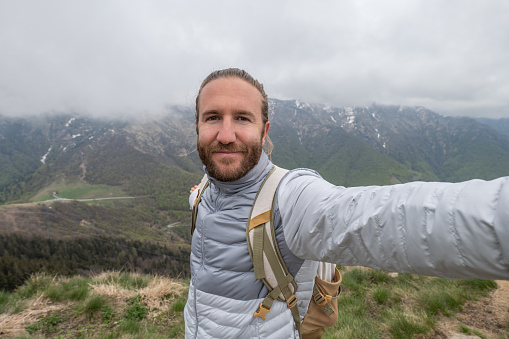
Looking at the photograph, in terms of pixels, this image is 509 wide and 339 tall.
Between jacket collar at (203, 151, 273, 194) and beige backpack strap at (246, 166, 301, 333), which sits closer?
beige backpack strap at (246, 166, 301, 333)

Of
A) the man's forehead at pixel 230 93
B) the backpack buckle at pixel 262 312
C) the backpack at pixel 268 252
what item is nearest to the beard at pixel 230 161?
the backpack at pixel 268 252

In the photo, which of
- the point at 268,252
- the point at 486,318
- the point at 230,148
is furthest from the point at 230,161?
the point at 486,318

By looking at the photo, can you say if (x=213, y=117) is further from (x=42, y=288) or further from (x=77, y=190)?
(x=77, y=190)

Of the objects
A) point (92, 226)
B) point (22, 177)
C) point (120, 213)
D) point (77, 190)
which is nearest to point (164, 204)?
point (120, 213)

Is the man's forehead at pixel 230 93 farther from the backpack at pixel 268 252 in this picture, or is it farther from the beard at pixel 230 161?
the backpack at pixel 268 252

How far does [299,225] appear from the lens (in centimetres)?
132

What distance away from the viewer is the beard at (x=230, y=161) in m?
1.74

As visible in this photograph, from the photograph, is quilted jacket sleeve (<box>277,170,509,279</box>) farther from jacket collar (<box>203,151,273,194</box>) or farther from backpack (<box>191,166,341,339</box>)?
jacket collar (<box>203,151,273,194</box>)

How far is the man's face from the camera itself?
1762mm

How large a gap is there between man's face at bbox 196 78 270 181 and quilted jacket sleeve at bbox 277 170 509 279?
24.3 inches

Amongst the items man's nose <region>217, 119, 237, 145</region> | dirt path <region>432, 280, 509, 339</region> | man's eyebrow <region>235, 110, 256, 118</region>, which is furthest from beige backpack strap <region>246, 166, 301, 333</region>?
dirt path <region>432, 280, 509, 339</region>

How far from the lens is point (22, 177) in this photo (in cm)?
16688

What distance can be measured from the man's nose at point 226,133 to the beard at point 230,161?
0.06m

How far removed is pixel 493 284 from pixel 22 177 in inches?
9339
